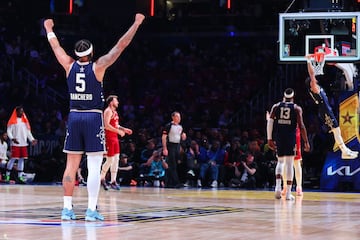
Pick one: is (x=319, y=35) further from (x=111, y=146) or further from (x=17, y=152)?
(x=17, y=152)

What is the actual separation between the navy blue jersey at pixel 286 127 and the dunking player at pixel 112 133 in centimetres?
321

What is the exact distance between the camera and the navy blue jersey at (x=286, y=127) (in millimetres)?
16141

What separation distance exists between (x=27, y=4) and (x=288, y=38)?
1955cm

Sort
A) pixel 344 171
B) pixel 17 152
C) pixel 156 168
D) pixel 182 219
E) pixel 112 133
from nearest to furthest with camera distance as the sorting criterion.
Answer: pixel 182 219 < pixel 112 133 < pixel 344 171 < pixel 156 168 < pixel 17 152

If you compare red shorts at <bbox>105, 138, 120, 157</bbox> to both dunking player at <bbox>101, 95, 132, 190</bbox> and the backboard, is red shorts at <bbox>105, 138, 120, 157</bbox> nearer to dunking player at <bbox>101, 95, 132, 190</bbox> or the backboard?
dunking player at <bbox>101, 95, 132, 190</bbox>

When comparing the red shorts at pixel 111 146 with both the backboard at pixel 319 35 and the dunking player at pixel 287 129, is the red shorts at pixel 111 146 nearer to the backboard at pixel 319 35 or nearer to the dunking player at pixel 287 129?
the dunking player at pixel 287 129

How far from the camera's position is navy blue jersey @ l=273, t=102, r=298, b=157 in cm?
1614

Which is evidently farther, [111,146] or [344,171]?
[344,171]

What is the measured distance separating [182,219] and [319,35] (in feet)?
33.1

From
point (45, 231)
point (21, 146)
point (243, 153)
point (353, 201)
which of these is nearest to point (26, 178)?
point (21, 146)

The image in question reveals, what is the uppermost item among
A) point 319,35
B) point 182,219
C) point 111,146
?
point 319,35

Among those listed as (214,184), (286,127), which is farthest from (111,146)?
(214,184)

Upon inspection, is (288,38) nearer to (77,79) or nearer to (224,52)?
(77,79)

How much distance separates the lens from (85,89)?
10008 millimetres
